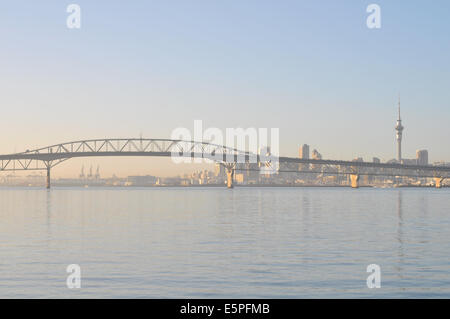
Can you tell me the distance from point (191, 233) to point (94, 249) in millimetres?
8700

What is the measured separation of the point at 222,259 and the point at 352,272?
5446 mm

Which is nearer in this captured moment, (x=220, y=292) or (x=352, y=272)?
(x=220, y=292)

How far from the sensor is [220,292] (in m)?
16.6

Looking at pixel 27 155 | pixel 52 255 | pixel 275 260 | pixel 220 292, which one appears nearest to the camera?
pixel 220 292

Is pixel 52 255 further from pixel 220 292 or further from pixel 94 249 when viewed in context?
pixel 220 292

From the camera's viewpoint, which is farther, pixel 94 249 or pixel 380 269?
pixel 94 249
